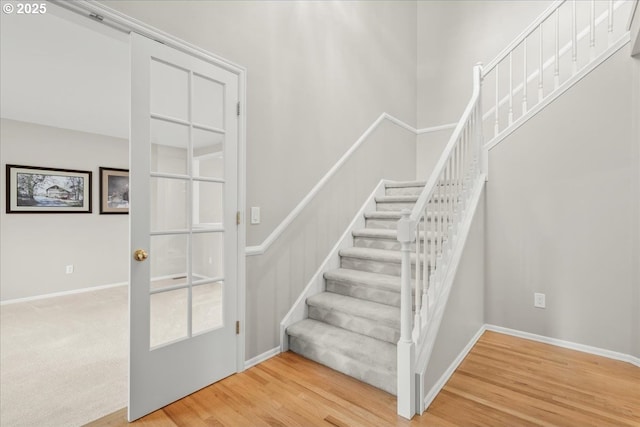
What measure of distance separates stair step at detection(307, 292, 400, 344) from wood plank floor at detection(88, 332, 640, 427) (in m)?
0.36

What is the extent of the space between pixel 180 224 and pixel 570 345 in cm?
330

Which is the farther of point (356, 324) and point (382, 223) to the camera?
point (382, 223)

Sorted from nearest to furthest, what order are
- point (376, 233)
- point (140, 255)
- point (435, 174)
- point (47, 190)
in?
point (140, 255)
point (435, 174)
point (376, 233)
point (47, 190)

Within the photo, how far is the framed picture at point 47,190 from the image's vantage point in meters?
4.41

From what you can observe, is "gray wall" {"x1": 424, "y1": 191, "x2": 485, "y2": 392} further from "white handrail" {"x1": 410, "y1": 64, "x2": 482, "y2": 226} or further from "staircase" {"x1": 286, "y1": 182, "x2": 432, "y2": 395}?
"white handrail" {"x1": 410, "y1": 64, "x2": 482, "y2": 226}

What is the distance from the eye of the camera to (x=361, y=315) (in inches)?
92.7

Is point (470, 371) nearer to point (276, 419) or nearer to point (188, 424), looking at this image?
point (276, 419)

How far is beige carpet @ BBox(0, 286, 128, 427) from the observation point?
190 cm

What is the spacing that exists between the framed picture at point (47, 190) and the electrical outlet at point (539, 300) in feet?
20.7

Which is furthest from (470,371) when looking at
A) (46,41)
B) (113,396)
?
(46,41)

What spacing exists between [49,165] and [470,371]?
6100 millimetres

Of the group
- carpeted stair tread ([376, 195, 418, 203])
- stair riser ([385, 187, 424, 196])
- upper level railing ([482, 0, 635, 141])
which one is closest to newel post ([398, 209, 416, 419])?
carpeted stair tread ([376, 195, 418, 203])

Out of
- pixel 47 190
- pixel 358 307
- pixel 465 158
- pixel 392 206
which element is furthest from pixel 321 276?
pixel 47 190

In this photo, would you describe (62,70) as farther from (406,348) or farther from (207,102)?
(406,348)
